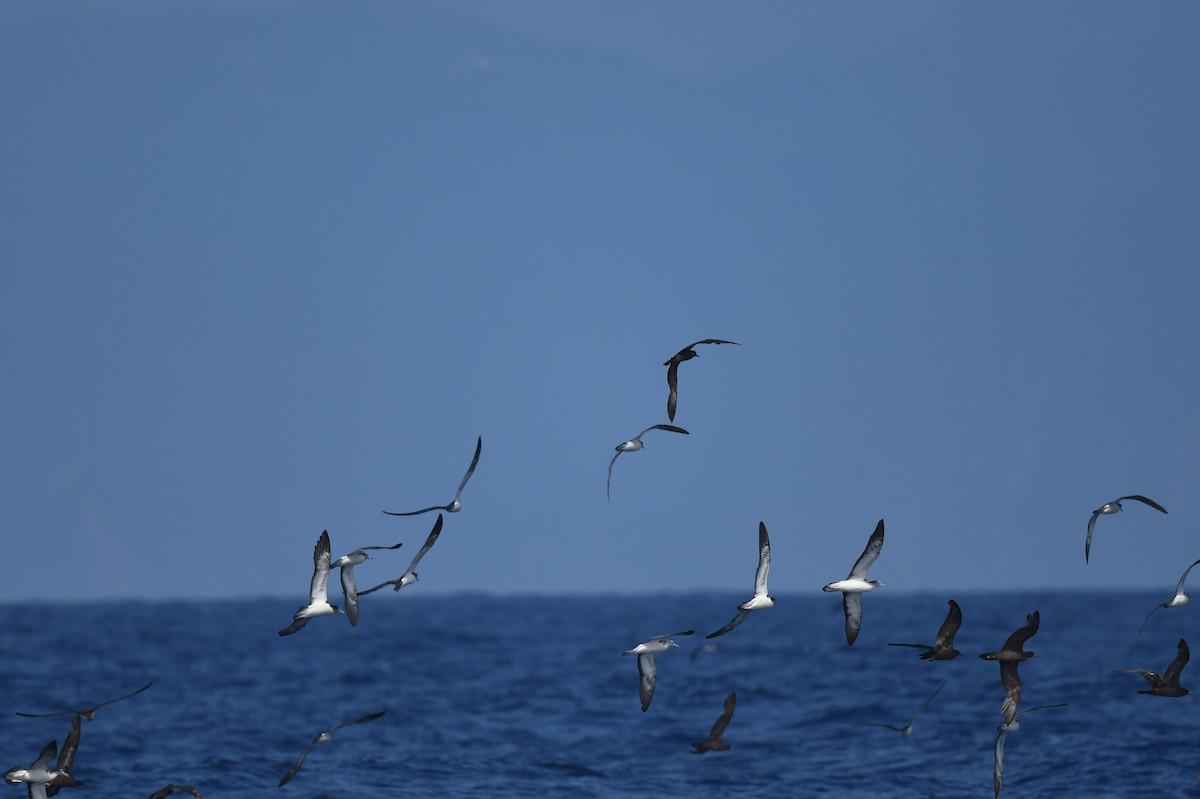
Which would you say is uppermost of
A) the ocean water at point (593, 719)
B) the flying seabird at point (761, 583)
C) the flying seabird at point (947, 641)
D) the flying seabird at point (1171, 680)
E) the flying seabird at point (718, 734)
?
the flying seabird at point (761, 583)

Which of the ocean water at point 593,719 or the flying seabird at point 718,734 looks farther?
the ocean water at point 593,719

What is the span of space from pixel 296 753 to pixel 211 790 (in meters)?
5.34

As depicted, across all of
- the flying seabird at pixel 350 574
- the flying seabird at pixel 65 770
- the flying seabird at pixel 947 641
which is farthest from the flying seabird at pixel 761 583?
the flying seabird at pixel 65 770

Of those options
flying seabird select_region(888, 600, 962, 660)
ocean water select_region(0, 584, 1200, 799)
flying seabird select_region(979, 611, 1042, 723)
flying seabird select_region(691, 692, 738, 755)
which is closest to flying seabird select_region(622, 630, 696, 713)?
flying seabird select_region(691, 692, 738, 755)

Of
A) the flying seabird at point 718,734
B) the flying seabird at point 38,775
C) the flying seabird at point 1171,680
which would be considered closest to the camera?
the flying seabird at point 38,775

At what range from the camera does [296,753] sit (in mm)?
40188

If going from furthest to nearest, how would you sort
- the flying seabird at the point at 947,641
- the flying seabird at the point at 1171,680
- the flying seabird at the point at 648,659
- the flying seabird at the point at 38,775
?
the flying seabird at the point at 648,659
the flying seabird at the point at 1171,680
the flying seabird at the point at 947,641
the flying seabird at the point at 38,775

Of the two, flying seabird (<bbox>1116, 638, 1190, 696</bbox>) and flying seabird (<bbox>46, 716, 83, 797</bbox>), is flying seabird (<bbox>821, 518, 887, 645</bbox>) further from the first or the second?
flying seabird (<bbox>46, 716, 83, 797</bbox>)

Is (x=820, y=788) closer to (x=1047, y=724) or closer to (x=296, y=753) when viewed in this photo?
(x=1047, y=724)

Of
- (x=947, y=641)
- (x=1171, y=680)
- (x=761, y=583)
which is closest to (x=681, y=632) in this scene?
(x=761, y=583)

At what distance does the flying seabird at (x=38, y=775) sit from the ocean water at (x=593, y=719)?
9.29 metres

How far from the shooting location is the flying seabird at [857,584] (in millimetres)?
26719

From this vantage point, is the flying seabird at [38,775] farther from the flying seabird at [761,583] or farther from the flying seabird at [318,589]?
the flying seabird at [761,583]

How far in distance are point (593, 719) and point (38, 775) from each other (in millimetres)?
23172
